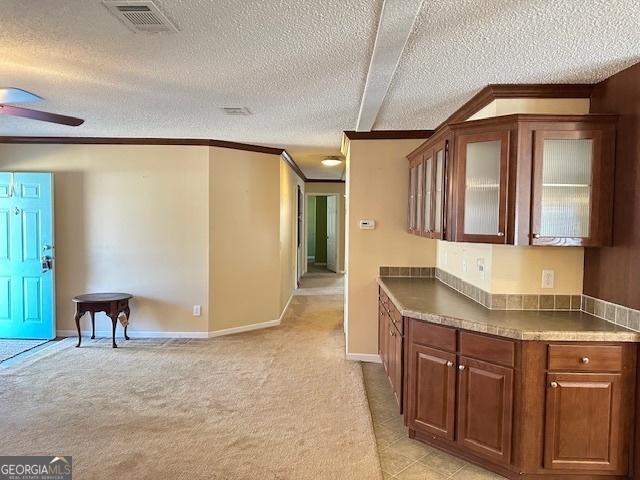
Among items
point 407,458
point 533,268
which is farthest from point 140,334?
point 533,268

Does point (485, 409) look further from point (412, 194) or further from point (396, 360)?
point (412, 194)

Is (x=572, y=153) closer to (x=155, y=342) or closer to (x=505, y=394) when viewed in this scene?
(x=505, y=394)

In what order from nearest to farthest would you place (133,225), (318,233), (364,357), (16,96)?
(16,96)
(364,357)
(133,225)
(318,233)

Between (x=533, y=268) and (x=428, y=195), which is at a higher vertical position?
(x=428, y=195)

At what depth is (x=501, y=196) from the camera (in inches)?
102

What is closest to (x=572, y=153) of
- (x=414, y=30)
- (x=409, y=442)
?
(x=414, y=30)

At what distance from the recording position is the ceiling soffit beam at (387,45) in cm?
184

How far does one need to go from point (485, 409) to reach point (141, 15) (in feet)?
8.92

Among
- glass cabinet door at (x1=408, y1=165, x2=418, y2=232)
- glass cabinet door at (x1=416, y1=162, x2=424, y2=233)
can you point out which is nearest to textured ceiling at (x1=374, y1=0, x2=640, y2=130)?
glass cabinet door at (x1=416, y1=162, x2=424, y2=233)

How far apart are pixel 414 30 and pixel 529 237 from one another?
1376 mm

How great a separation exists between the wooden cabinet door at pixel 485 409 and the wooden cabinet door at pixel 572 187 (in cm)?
83

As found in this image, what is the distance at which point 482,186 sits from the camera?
9.04ft

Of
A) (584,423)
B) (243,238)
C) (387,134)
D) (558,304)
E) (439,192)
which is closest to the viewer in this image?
(584,423)

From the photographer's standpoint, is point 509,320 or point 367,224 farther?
point 367,224
